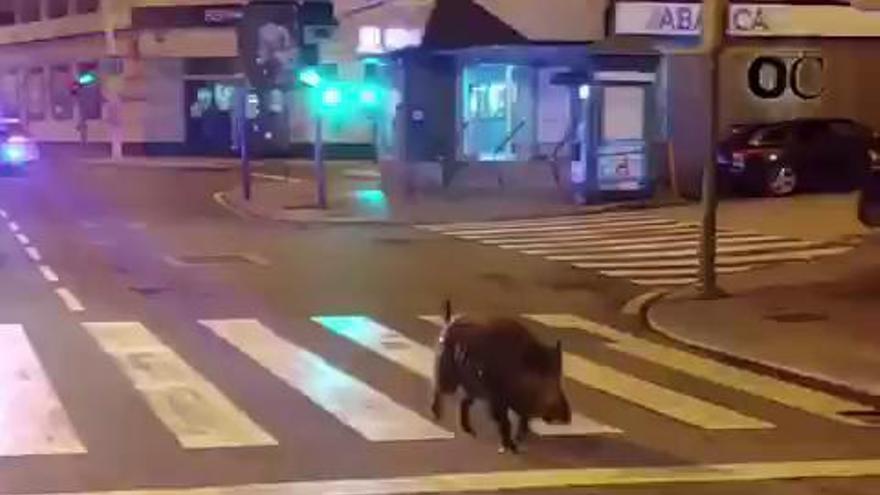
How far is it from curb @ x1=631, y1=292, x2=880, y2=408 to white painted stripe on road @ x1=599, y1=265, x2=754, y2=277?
488 cm

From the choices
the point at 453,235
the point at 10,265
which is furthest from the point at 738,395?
the point at 453,235

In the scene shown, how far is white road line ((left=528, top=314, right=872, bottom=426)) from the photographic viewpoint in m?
12.4

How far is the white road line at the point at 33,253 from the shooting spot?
23312 mm

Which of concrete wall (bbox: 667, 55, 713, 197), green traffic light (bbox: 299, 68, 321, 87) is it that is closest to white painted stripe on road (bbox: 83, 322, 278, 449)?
green traffic light (bbox: 299, 68, 321, 87)

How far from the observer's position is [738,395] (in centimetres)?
1274

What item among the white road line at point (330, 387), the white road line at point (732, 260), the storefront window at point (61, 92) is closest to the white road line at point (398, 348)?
the white road line at point (330, 387)

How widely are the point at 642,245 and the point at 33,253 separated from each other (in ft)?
28.7

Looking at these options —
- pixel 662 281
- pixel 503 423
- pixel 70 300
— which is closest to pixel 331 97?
pixel 662 281

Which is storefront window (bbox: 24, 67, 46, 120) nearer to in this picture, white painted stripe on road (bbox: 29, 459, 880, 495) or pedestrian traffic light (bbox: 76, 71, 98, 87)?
pedestrian traffic light (bbox: 76, 71, 98, 87)

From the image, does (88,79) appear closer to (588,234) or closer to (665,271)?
(588,234)

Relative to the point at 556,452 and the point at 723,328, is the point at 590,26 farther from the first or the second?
the point at 556,452

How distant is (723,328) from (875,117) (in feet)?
86.7

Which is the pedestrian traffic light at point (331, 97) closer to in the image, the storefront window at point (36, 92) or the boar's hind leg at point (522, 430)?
the boar's hind leg at point (522, 430)

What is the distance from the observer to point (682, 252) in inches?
971
